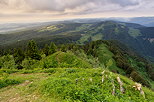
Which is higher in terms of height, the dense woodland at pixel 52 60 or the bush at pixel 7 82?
the bush at pixel 7 82

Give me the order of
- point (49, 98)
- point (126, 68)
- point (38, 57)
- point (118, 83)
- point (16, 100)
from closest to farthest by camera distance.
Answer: point (49, 98) → point (16, 100) → point (118, 83) → point (38, 57) → point (126, 68)

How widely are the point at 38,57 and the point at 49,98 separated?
3848 centimetres

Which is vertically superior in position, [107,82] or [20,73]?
[107,82]

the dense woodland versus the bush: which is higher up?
the bush

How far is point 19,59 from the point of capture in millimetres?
50062

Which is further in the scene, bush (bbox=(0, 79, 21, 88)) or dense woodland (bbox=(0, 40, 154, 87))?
dense woodland (bbox=(0, 40, 154, 87))

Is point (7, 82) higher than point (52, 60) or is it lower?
higher

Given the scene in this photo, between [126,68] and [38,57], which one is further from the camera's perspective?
[126,68]

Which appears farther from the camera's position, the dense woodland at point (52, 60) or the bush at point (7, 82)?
the dense woodland at point (52, 60)

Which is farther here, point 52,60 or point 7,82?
point 52,60

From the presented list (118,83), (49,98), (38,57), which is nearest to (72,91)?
(49,98)

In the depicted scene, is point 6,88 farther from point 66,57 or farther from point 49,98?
point 66,57

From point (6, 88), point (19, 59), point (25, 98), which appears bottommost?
point (19, 59)

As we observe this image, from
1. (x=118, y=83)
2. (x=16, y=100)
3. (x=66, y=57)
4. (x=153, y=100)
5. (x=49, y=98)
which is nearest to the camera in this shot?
(x=49, y=98)
